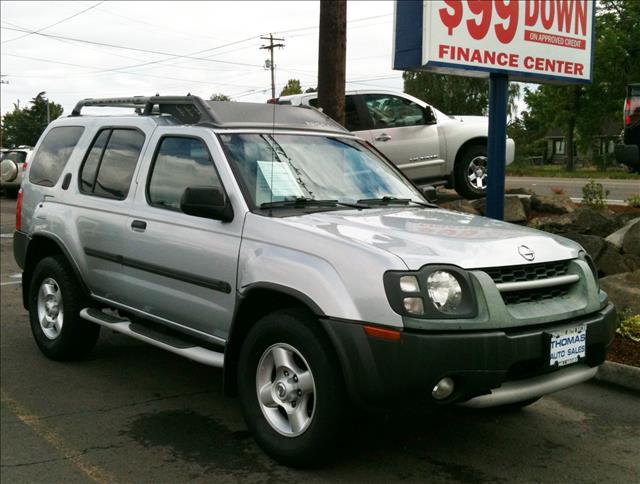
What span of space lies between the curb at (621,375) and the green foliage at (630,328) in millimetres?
521

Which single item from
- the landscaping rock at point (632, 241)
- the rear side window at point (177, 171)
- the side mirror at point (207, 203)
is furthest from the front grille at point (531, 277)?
the landscaping rock at point (632, 241)

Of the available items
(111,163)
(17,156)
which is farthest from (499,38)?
(17,156)

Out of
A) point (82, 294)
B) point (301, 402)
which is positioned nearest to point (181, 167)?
point (82, 294)

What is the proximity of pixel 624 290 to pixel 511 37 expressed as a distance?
283cm

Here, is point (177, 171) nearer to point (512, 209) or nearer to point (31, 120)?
point (512, 209)

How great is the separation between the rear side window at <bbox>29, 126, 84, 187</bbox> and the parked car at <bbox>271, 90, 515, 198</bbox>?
497 centimetres

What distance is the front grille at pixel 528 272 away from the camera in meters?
3.68

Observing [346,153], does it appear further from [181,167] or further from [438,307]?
[438,307]

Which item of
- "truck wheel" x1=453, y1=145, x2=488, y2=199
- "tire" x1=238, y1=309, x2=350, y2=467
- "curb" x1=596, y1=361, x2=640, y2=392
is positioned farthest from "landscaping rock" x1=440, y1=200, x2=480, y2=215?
"tire" x1=238, y1=309, x2=350, y2=467

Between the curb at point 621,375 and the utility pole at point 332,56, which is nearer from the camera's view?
the curb at point 621,375

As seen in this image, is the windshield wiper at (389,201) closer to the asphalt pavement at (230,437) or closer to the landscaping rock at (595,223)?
the asphalt pavement at (230,437)

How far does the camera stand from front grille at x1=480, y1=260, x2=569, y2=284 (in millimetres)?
3676

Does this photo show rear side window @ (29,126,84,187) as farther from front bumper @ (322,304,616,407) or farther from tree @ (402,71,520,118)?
tree @ (402,71,520,118)

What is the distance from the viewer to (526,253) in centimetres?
383
